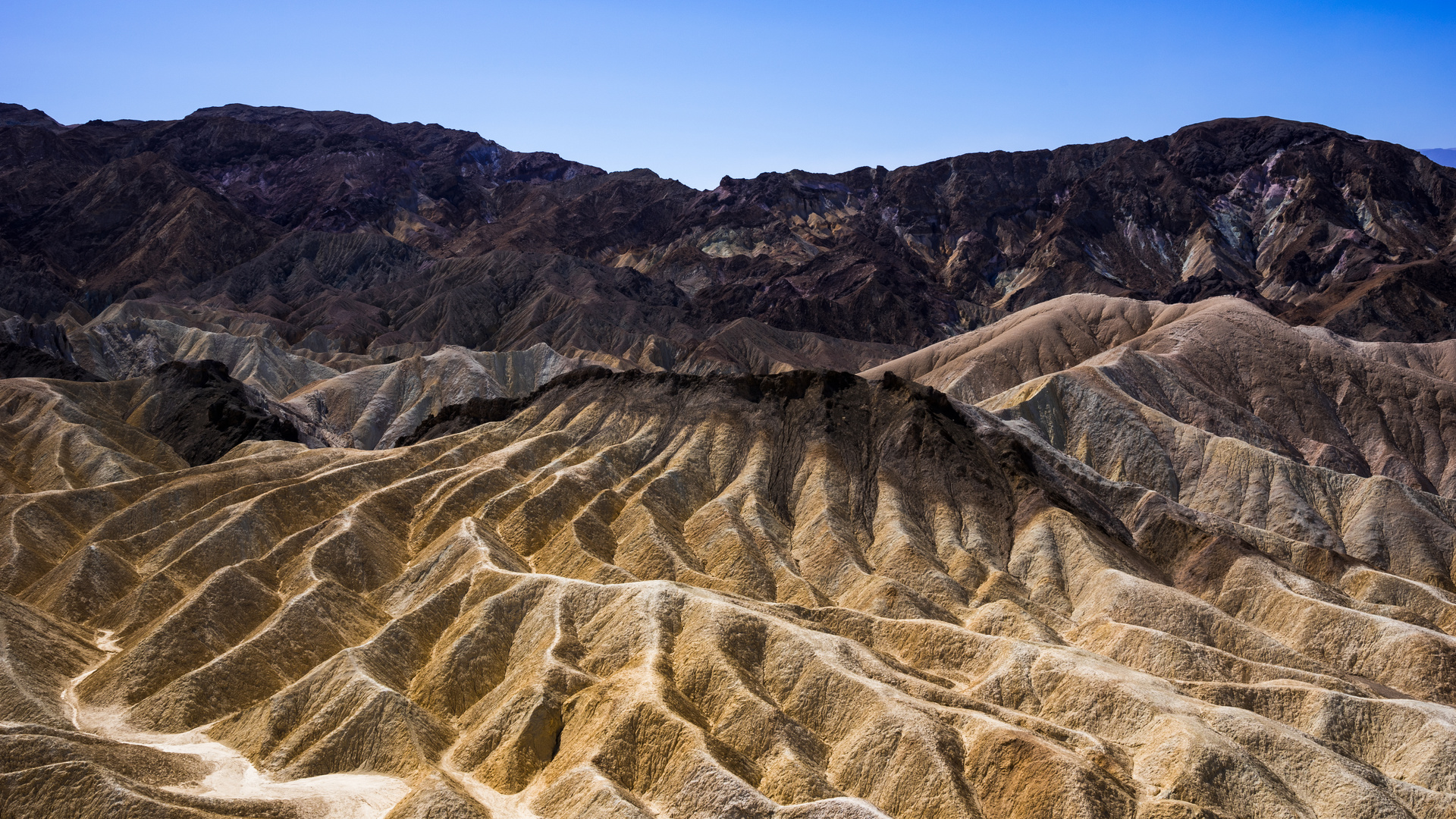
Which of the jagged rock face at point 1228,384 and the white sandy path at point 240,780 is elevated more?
the jagged rock face at point 1228,384

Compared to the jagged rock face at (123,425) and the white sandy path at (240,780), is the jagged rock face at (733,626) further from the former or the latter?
the jagged rock face at (123,425)

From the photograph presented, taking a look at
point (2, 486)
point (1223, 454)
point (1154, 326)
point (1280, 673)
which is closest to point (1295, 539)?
point (1223, 454)

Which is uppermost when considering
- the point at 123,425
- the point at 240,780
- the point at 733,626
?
the point at 123,425

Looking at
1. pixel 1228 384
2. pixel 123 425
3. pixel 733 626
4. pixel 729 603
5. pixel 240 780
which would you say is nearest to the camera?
pixel 240 780

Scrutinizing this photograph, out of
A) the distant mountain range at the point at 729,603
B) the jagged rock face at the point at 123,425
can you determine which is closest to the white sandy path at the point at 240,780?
the distant mountain range at the point at 729,603

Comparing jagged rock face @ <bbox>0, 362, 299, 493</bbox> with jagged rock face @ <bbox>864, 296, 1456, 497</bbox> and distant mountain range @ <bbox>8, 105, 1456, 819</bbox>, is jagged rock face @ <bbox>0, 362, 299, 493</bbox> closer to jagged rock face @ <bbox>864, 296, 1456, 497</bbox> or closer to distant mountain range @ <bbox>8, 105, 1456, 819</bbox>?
distant mountain range @ <bbox>8, 105, 1456, 819</bbox>

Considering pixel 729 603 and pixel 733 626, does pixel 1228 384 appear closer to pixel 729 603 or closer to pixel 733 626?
pixel 729 603

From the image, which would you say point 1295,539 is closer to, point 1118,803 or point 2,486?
point 1118,803

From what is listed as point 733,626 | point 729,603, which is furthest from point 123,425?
point 733,626

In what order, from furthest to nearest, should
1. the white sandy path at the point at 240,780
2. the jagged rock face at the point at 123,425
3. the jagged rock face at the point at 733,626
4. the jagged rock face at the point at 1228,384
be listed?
1. the jagged rock face at the point at 1228,384
2. the jagged rock face at the point at 123,425
3. the jagged rock face at the point at 733,626
4. the white sandy path at the point at 240,780
